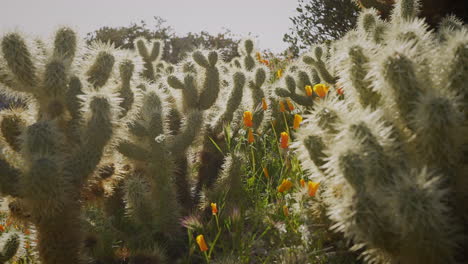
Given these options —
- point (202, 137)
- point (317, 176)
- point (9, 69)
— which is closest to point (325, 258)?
point (317, 176)

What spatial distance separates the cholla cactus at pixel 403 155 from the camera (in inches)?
65.5

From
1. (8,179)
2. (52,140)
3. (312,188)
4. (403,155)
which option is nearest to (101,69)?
(52,140)

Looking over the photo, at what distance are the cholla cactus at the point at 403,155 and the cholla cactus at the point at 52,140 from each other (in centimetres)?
131

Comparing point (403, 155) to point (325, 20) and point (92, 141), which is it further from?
point (325, 20)

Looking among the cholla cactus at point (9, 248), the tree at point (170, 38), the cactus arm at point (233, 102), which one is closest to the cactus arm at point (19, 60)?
the cholla cactus at point (9, 248)

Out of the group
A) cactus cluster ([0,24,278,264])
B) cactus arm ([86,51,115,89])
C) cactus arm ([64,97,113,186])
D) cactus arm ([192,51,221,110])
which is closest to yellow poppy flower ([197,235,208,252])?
cactus cluster ([0,24,278,264])

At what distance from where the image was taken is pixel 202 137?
12.8 feet

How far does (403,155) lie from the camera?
1.94 metres

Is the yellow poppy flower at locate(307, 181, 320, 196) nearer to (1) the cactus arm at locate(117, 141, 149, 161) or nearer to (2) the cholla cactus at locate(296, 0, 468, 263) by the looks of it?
(2) the cholla cactus at locate(296, 0, 468, 263)

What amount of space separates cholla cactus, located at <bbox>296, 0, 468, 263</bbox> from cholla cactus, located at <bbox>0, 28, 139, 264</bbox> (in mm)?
1309

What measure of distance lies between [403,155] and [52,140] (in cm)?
188

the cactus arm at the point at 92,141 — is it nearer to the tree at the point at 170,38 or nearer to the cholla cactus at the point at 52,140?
the cholla cactus at the point at 52,140

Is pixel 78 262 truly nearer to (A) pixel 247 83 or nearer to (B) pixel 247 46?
(A) pixel 247 83

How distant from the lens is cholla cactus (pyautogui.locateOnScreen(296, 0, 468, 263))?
166cm
